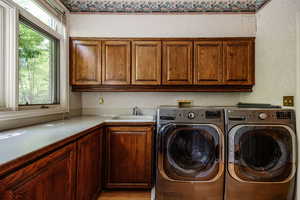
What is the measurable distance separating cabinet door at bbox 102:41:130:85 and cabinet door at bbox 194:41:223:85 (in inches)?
38.3

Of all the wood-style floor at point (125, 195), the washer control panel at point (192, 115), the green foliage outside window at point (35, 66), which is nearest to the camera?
the green foliage outside window at point (35, 66)

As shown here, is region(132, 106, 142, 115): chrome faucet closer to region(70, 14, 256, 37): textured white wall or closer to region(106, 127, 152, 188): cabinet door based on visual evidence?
region(106, 127, 152, 188): cabinet door

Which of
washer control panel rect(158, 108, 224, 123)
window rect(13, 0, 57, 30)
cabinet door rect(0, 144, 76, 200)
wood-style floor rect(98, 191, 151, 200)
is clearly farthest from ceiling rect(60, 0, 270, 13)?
wood-style floor rect(98, 191, 151, 200)

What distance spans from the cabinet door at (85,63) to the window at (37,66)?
23cm

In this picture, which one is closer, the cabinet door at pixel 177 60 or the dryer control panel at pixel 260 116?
the dryer control panel at pixel 260 116

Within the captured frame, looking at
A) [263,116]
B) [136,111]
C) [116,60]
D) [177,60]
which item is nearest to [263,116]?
[263,116]

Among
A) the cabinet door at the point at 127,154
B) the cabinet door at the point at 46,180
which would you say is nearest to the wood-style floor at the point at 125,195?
the cabinet door at the point at 127,154

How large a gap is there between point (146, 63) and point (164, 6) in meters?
0.93

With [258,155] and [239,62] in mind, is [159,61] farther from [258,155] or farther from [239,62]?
[258,155]

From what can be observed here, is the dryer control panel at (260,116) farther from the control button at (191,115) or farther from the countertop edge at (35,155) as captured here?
the countertop edge at (35,155)

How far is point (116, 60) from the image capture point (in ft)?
8.21

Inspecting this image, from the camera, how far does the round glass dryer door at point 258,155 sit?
1.83m

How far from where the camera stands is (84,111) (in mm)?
2859

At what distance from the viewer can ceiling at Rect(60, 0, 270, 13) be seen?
8.55 feet
